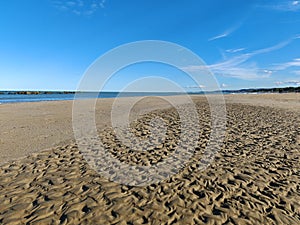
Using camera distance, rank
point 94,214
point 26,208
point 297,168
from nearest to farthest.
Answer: point 94,214
point 26,208
point 297,168

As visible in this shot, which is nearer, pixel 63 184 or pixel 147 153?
pixel 63 184

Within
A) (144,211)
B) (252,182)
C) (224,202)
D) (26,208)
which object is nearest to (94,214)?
(144,211)

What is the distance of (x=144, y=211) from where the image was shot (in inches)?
175

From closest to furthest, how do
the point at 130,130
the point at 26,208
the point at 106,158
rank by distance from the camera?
the point at 26,208
the point at 106,158
the point at 130,130

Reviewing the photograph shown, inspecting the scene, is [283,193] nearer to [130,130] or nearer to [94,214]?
[94,214]

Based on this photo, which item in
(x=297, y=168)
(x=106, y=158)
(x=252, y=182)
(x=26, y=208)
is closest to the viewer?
(x=26, y=208)

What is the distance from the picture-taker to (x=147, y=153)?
8.48m

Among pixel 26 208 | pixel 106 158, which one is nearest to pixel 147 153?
pixel 106 158

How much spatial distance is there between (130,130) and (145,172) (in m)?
6.46

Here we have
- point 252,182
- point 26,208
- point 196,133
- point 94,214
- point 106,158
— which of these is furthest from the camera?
point 196,133

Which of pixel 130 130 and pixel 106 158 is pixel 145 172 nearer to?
pixel 106 158

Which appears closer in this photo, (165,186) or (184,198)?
(184,198)

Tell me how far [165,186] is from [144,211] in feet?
4.12

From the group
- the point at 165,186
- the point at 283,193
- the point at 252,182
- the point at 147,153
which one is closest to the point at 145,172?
the point at 165,186
